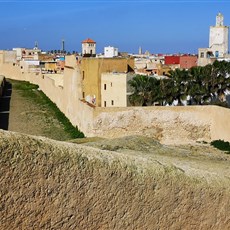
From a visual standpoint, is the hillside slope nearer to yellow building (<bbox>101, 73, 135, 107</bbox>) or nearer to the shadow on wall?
yellow building (<bbox>101, 73, 135, 107</bbox>)

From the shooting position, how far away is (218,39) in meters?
44.8

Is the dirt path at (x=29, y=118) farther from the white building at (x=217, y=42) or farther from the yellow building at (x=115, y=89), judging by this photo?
the white building at (x=217, y=42)

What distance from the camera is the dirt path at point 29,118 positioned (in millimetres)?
23891

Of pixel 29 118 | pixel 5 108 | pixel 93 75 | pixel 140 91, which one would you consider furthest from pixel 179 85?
pixel 5 108

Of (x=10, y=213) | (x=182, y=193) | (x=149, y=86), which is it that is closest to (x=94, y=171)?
(x=10, y=213)

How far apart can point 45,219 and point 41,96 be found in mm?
34160

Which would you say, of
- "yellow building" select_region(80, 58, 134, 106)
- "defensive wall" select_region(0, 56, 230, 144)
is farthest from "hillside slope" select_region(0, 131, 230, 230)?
"yellow building" select_region(80, 58, 134, 106)

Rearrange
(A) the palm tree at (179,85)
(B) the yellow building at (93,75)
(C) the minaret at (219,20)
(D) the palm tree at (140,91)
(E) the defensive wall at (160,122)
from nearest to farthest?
(E) the defensive wall at (160,122), (D) the palm tree at (140,91), (A) the palm tree at (179,85), (B) the yellow building at (93,75), (C) the minaret at (219,20)

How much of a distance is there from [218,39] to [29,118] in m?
22.1

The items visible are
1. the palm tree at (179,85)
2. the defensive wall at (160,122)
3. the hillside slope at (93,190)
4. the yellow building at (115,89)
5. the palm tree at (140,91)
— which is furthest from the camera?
the palm tree at (179,85)

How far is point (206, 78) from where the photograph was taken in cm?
2481

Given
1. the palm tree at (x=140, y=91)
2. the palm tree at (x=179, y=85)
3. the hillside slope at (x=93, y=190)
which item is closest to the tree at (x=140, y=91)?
the palm tree at (x=140, y=91)

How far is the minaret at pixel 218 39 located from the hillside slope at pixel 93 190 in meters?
37.0

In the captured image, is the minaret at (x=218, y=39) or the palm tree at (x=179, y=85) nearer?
the palm tree at (x=179, y=85)
